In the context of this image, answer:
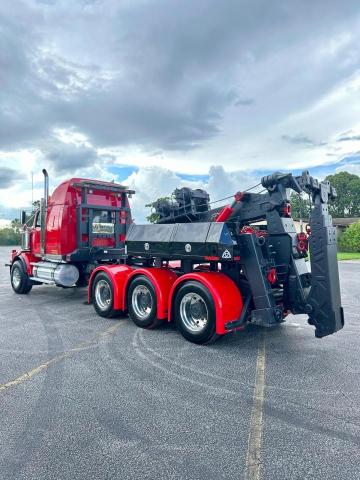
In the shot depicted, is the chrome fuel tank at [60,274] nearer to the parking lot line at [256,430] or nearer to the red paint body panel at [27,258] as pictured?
the red paint body panel at [27,258]

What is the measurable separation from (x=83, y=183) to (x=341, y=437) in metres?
8.47

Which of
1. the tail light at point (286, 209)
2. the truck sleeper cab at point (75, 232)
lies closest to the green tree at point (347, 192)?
the truck sleeper cab at point (75, 232)

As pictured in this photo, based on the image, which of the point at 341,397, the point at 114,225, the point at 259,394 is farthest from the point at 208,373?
the point at 114,225

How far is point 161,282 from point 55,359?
90.0 inches

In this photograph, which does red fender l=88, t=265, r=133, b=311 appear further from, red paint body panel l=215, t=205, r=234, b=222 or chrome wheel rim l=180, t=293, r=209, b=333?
red paint body panel l=215, t=205, r=234, b=222

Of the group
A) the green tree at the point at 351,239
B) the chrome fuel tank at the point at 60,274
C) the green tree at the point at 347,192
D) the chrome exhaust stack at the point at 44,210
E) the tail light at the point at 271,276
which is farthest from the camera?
the green tree at the point at 347,192

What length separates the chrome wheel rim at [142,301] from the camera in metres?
6.88

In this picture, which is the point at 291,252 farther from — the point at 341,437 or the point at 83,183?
the point at 83,183

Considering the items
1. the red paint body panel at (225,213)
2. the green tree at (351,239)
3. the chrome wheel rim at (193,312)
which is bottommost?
the chrome wheel rim at (193,312)

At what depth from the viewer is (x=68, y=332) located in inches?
261

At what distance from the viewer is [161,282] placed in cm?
663

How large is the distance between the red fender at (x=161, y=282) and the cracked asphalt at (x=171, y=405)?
1.54 ft

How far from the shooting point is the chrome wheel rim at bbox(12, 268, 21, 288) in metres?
11.3

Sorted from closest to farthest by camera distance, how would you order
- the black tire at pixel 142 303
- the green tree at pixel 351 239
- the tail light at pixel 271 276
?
the tail light at pixel 271 276
the black tire at pixel 142 303
the green tree at pixel 351 239
